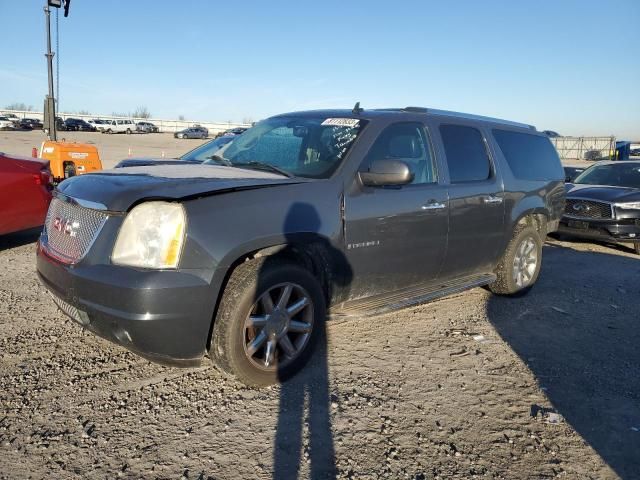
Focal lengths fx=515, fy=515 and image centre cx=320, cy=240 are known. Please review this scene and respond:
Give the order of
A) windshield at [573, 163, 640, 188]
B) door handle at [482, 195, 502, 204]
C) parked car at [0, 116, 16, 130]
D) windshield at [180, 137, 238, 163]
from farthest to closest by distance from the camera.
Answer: parked car at [0, 116, 16, 130] → windshield at [573, 163, 640, 188] → windshield at [180, 137, 238, 163] → door handle at [482, 195, 502, 204]

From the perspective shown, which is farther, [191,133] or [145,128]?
[145,128]

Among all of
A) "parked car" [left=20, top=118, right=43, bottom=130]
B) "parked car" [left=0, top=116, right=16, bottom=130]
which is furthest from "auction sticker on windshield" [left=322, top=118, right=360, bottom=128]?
"parked car" [left=20, top=118, right=43, bottom=130]

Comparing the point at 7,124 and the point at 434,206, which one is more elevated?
the point at 7,124

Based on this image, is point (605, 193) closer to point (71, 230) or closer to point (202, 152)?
point (202, 152)

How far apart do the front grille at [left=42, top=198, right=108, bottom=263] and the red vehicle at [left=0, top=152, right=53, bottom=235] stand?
318 centimetres

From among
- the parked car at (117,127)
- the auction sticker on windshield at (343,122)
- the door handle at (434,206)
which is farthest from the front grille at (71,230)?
the parked car at (117,127)

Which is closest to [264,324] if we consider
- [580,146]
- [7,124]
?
Result: [580,146]

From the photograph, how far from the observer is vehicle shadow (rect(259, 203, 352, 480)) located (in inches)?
105

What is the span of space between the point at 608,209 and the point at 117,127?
58203mm

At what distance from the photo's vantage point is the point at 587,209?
8.75 m

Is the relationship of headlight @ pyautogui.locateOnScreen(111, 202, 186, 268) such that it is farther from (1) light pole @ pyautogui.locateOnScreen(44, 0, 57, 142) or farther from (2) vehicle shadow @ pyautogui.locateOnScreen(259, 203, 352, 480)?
(1) light pole @ pyautogui.locateOnScreen(44, 0, 57, 142)

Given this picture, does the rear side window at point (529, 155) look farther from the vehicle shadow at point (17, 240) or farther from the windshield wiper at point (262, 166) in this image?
the vehicle shadow at point (17, 240)

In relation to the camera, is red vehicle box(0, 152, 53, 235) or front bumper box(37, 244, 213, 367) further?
red vehicle box(0, 152, 53, 235)

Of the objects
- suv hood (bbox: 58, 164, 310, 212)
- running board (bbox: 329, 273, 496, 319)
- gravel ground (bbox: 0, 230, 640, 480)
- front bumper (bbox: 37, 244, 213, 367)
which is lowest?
gravel ground (bbox: 0, 230, 640, 480)
